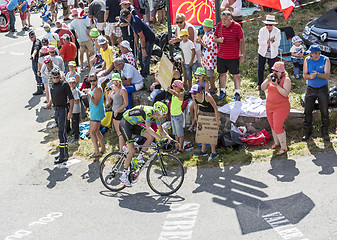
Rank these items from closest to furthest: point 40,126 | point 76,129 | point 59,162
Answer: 1. point 59,162
2. point 76,129
3. point 40,126

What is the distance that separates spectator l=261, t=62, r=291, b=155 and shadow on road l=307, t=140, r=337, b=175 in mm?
555

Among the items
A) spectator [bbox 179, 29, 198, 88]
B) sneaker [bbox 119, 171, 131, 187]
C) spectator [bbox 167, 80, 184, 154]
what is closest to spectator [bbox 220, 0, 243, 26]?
spectator [bbox 179, 29, 198, 88]

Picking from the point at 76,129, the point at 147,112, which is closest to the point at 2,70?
the point at 76,129

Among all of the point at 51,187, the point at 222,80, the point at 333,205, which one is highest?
the point at 222,80

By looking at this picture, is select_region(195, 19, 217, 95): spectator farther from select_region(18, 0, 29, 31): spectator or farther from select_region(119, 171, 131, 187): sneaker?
select_region(18, 0, 29, 31): spectator

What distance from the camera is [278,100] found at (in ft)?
30.0

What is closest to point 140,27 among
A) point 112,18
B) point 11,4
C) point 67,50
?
point 112,18

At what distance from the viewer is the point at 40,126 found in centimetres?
1279

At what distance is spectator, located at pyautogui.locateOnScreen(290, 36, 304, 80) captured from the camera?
1168cm

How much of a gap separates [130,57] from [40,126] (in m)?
3.26

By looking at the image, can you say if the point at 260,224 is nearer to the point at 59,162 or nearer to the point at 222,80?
the point at 222,80

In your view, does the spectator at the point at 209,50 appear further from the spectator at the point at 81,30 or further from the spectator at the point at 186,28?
the spectator at the point at 81,30

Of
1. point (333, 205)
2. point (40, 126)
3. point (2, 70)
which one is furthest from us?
point (2, 70)

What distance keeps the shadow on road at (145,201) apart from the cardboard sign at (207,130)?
1653 millimetres
